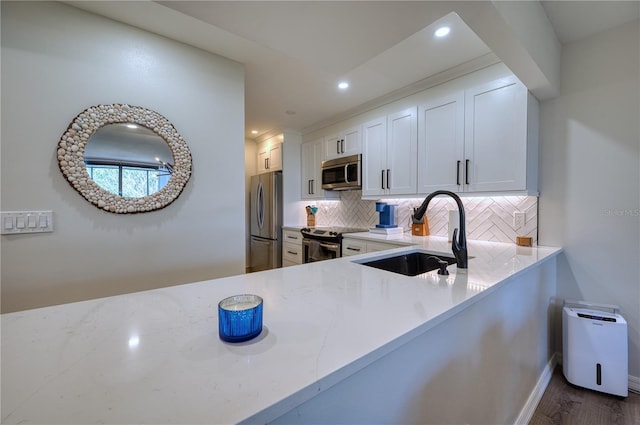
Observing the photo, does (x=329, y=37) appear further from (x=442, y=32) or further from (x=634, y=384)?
(x=634, y=384)

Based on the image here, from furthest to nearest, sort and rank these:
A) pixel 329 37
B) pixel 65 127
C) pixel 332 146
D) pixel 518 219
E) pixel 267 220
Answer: pixel 267 220
pixel 332 146
pixel 518 219
pixel 65 127
pixel 329 37

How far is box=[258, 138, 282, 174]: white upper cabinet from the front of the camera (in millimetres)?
4395

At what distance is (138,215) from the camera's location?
184 cm

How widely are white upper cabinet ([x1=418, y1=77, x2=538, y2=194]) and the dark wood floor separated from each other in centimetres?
145

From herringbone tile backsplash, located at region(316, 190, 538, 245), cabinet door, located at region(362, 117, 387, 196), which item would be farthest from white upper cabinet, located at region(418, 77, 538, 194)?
cabinet door, located at region(362, 117, 387, 196)

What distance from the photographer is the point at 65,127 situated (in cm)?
160

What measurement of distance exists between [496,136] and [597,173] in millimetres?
732

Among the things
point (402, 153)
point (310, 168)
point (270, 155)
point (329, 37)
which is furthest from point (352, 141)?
point (329, 37)

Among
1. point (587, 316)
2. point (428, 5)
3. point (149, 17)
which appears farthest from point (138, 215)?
point (587, 316)

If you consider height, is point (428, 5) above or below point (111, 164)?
above

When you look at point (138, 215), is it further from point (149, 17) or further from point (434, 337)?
point (434, 337)

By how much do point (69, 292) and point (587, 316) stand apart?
3.47 metres

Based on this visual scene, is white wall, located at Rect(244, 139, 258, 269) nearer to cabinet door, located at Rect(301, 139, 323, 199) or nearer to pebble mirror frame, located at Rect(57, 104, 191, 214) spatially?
cabinet door, located at Rect(301, 139, 323, 199)

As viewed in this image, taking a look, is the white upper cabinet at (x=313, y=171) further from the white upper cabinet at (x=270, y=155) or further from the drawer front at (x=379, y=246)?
the drawer front at (x=379, y=246)
